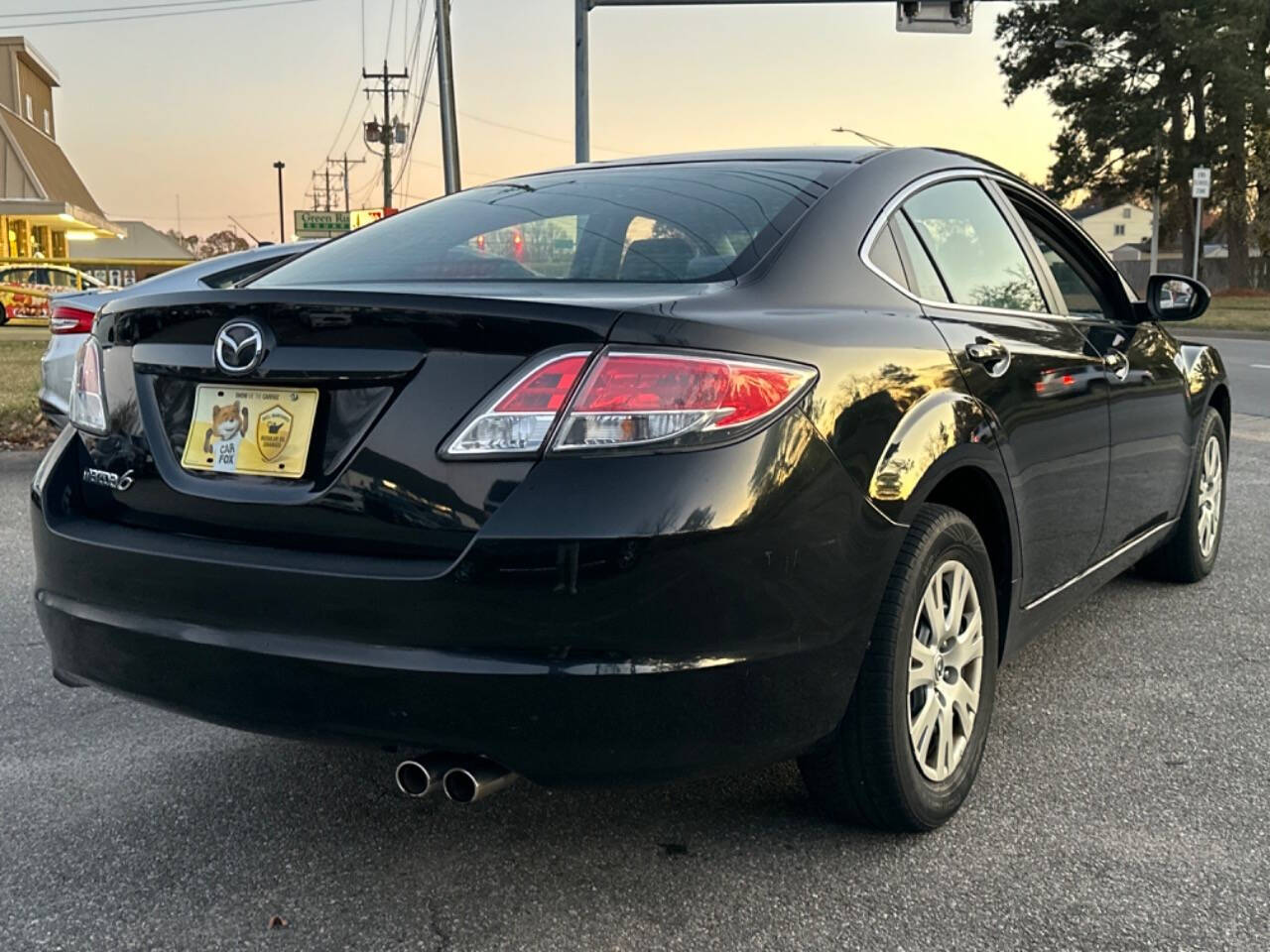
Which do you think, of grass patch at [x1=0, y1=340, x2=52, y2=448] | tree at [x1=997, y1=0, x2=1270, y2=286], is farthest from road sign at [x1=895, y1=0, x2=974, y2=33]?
tree at [x1=997, y1=0, x2=1270, y2=286]

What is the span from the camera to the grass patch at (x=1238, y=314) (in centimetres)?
2555

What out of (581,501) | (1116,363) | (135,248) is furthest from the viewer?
(135,248)

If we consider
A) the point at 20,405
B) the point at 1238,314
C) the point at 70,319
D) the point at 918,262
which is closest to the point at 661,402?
the point at 918,262

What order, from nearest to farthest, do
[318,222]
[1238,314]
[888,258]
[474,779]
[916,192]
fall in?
[474,779] → [888,258] → [916,192] → [1238,314] → [318,222]

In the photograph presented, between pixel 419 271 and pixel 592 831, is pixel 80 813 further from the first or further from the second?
pixel 419 271

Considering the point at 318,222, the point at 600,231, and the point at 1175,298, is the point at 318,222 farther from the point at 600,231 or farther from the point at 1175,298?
the point at 600,231

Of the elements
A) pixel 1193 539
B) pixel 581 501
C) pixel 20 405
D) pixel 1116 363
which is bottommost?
pixel 1193 539

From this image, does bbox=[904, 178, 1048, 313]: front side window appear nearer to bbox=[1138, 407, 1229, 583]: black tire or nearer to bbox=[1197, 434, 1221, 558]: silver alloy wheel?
bbox=[1138, 407, 1229, 583]: black tire

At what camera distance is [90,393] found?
109 inches

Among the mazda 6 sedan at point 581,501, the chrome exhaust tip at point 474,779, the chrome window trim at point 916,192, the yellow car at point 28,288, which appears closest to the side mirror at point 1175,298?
the chrome window trim at point 916,192

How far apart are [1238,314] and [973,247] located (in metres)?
30.8

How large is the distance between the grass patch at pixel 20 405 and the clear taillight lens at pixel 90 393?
6.57 metres

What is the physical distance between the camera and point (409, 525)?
225cm

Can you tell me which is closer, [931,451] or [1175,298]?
[931,451]
